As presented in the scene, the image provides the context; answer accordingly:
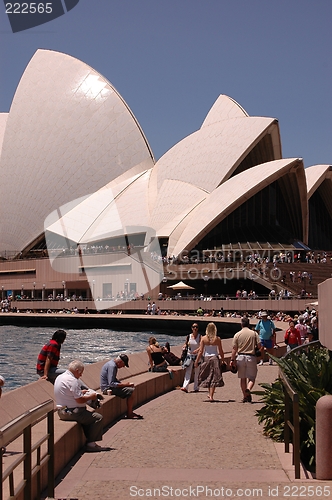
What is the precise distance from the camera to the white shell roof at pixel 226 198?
38.0 metres

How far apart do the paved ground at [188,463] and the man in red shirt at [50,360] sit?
2.88 ft

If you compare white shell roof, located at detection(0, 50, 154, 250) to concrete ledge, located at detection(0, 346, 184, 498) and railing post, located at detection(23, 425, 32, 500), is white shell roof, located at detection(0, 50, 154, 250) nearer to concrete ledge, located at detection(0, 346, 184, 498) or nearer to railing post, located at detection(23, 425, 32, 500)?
concrete ledge, located at detection(0, 346, 184, 498)

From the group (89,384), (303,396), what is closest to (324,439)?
(303,396)

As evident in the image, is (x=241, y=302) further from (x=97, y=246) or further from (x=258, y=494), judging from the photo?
(x=258, y=494)

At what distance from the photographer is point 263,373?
11.7 m

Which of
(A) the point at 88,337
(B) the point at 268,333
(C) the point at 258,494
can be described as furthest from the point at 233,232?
(C) the point at 258,494

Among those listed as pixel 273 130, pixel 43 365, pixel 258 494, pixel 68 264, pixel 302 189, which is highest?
pixel 273 130

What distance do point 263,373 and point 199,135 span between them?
33971 mm

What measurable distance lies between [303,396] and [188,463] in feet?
3.61

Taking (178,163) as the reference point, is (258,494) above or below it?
below

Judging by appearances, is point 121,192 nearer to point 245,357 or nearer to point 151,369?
point 151,369

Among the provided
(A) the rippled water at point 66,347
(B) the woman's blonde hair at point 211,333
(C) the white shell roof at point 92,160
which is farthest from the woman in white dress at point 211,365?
(C) the white shell roof at point 92,160

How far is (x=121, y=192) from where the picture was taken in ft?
155

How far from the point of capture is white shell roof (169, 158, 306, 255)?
3797cm
